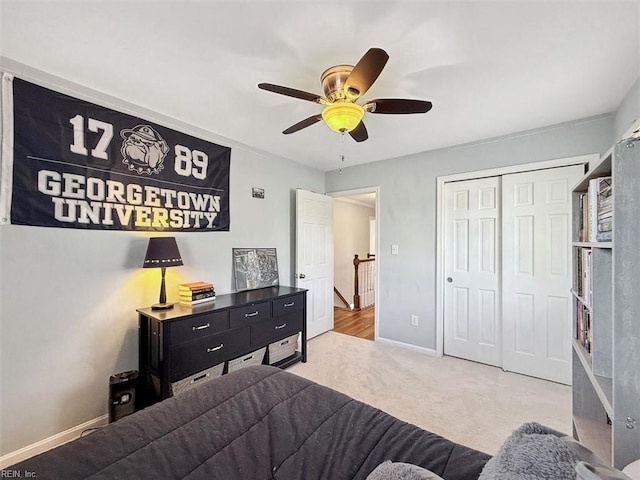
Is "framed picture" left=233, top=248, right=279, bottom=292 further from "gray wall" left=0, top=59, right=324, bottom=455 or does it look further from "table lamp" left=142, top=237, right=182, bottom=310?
"table lamp" left=142, top=237, right=182, bottom=310

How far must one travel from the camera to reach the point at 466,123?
2.60 metres

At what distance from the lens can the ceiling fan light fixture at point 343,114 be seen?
163 centimetres

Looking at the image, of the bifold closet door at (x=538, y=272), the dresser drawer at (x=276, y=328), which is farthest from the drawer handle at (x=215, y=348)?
the bifold closet door at (x=538, y=272)

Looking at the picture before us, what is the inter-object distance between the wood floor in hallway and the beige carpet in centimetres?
A: 65

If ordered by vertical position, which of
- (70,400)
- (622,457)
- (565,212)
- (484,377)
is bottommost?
(484,377)

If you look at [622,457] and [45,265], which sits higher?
[45,265]

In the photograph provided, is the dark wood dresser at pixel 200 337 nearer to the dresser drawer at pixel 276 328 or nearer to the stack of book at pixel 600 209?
the dresser drawer at pixel 276 328

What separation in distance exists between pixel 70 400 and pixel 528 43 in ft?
12.1

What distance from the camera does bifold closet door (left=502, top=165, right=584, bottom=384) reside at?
2668mm

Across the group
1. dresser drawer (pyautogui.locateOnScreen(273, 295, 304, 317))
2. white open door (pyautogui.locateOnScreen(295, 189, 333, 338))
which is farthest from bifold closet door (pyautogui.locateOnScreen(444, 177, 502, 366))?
dresser drawer (pyautogui.locateOnScreen(273, 295, 304, 317))

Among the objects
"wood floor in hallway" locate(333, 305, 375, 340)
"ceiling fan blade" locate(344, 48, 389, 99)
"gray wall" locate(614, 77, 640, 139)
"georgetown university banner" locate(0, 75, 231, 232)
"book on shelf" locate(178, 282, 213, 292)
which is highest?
"gray wall" locate(614, 77, 640, 139)

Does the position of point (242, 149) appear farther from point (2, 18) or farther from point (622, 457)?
point (622, 457)

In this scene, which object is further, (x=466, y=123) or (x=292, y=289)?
(x=292, y=289)

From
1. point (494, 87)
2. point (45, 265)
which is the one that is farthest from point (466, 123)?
point (45, 265)
